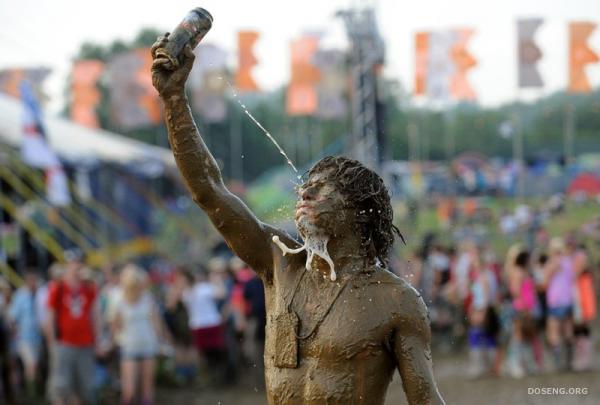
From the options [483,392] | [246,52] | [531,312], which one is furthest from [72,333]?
[246,52]

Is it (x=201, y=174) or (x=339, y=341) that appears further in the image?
(x=201, y=174)

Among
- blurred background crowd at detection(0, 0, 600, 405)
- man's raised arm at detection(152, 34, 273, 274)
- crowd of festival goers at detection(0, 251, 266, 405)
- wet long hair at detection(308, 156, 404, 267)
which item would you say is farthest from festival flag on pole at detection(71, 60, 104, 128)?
wet long hair at detection(308, 156, 404, 267)

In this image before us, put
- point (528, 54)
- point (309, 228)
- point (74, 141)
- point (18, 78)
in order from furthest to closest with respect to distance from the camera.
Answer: point (74, 141) < point (18, 78) < point (528, 54) < point (309, 228)

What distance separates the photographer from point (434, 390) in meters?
3.02

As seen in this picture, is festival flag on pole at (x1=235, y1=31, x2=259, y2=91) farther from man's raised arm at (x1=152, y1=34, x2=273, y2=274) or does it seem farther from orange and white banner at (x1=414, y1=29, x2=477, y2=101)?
man's raised arm at (x1=152, y1=34, x2=273, y2=274)

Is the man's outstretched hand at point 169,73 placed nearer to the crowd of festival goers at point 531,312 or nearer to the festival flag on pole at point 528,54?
the crowd of festival goers at point 531,312

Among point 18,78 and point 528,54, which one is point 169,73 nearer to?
point 528,54

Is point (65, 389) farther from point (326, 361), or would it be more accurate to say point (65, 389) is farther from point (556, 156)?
point (556, 156)

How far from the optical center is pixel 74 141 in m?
22.3

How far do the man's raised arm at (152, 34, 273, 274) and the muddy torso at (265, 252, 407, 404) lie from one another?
21 centimetres

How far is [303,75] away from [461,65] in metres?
3.73

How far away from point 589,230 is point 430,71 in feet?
16.5

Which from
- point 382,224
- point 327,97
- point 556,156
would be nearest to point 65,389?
point 382,224

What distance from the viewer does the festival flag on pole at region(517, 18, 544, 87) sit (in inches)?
671
